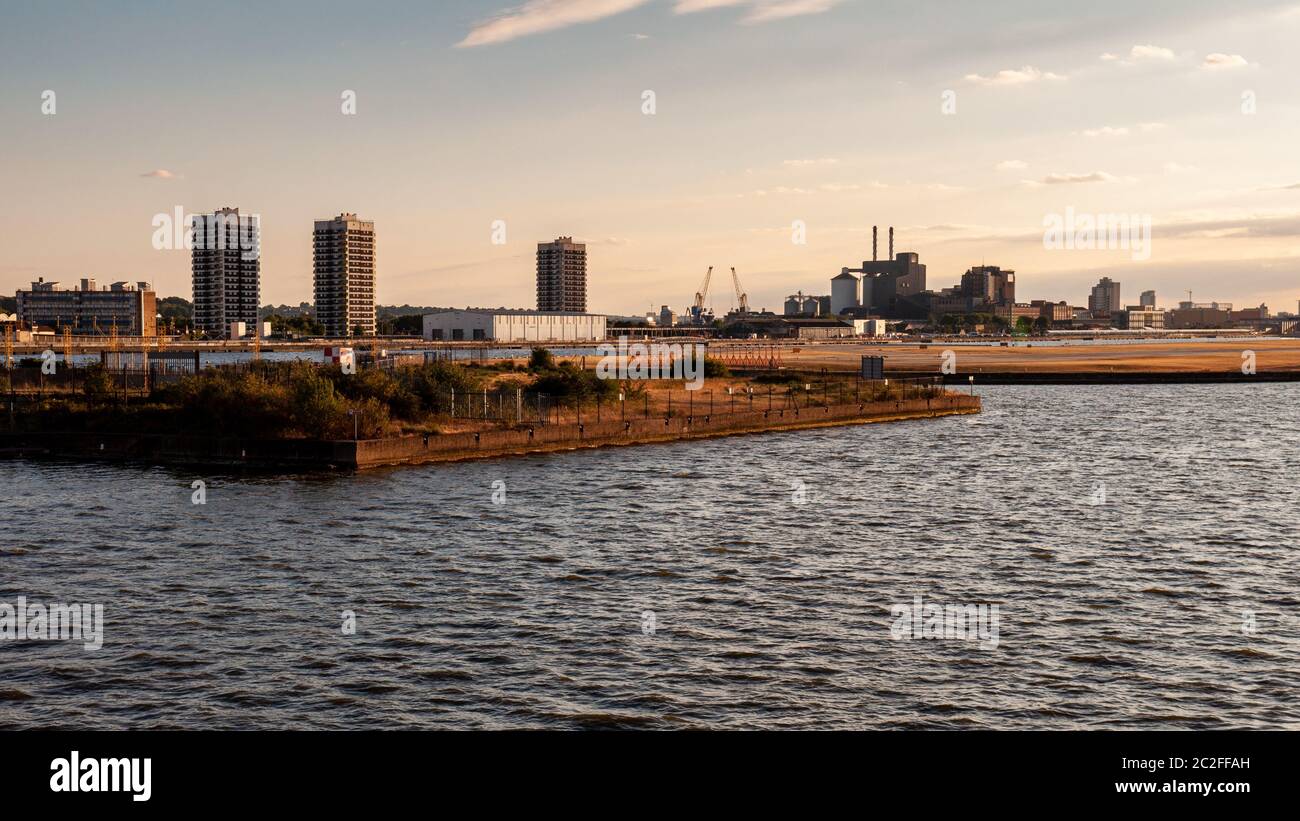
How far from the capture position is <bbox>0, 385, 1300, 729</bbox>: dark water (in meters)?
25.6

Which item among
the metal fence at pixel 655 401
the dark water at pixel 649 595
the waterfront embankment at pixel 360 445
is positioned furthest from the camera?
the metal fence at pixel 655 401

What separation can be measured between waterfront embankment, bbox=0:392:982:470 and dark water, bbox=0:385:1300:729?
306 centimetres

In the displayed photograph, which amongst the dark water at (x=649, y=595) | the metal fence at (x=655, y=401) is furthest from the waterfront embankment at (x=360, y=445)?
the dark water at (x=649, y=595)

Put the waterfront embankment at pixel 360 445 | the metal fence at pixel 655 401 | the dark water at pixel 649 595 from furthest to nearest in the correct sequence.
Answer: the metal fence at pixel 655 401, the waterfront embankment at pixel 360 445, the dark water at pixel 649 595

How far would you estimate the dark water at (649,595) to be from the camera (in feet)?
84.0

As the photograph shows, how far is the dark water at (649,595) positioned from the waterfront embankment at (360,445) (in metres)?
3.06

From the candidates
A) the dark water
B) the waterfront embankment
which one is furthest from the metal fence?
the dark water

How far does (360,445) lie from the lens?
67.5m

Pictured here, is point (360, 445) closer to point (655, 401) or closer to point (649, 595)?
point (649, 595)

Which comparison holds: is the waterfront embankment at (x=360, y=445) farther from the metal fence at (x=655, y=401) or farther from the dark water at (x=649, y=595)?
the dark water at (x=649, y=595)

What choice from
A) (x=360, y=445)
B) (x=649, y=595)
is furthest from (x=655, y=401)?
(x=649, y=595)

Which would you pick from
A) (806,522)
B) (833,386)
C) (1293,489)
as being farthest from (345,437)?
(833,386)
